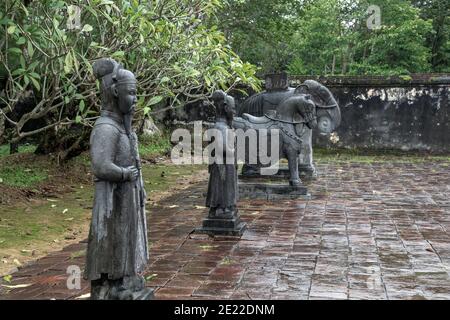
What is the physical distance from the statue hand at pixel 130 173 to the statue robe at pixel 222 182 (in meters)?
2.85

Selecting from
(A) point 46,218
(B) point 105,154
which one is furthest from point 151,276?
(A) point 46,218

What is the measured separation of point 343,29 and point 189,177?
50.3ft

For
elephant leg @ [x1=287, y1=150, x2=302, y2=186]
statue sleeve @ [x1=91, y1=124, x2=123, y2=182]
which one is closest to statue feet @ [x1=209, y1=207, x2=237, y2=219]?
elephant leg @ [x1=287, y1=150, x2=302, y2=186]

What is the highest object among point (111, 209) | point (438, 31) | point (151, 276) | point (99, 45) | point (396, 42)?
point (438, 31)

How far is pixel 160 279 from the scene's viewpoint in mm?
4848

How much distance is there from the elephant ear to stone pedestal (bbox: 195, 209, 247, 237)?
5.81 metres

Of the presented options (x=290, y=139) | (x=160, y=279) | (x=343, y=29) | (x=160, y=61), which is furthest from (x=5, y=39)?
(x=343, y=29)

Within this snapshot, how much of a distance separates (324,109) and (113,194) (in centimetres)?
891

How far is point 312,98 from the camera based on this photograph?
11828 mm

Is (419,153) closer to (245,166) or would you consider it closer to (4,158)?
(245,166)

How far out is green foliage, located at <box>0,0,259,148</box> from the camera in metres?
6.42

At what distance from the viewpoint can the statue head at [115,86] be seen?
376cm

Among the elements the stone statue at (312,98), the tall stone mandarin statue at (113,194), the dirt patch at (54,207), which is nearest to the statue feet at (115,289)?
the tall stone mandarin statue at (113,194)

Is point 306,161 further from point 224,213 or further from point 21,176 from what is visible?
point 21,176
